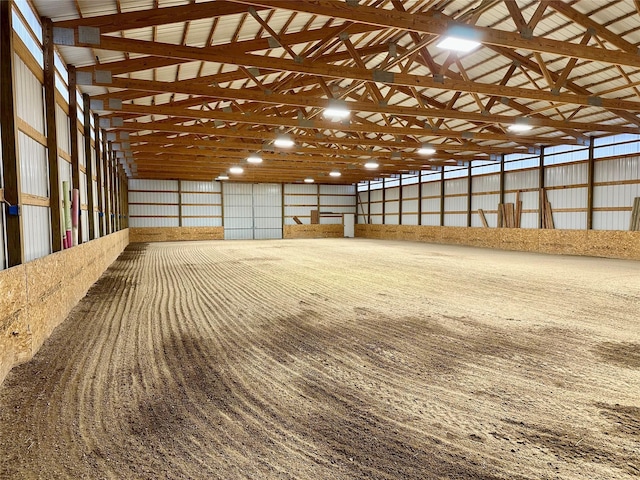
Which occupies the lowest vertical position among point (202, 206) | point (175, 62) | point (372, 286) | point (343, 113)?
point (372, 286)

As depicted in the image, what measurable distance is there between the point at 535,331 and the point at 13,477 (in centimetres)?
564

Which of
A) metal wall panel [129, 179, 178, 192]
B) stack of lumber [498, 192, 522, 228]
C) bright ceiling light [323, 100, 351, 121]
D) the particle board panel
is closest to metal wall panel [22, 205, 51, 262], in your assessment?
bright ceiling light [323, 100, 351, 121]

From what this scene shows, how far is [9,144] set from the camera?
5004mm

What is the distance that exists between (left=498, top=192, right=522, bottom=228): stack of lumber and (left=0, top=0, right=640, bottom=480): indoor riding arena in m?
2.69

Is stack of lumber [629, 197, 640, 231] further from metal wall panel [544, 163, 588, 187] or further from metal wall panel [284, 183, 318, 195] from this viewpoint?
metal wall panel [284, 183, 318, 195]

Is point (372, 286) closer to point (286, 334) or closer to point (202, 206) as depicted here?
point (286, 334)

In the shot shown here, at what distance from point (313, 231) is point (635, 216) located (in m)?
Answer: 23.4

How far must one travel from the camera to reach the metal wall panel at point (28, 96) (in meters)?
5.81

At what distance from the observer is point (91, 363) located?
14.1 feet

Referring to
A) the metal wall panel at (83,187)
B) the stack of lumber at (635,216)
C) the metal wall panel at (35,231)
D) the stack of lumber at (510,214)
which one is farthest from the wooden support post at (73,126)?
the stack of lumber at (510,214)

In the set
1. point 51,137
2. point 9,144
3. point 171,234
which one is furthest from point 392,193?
point 9,144

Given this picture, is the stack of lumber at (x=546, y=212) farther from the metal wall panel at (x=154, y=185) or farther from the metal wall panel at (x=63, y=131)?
the metal wall panel at (x=154, y=185)

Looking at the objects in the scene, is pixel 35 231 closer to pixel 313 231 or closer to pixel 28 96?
pixel 28 96

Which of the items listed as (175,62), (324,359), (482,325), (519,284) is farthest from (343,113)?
(324,359)
